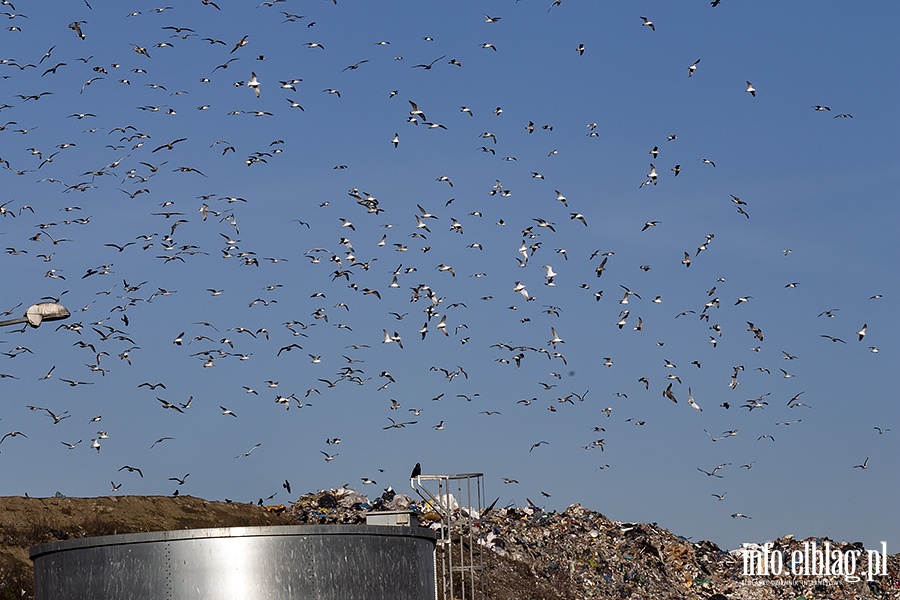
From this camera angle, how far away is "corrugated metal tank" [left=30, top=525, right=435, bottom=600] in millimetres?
16984

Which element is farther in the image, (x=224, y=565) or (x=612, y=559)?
(x=612, y=559)

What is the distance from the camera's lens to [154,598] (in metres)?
16.9

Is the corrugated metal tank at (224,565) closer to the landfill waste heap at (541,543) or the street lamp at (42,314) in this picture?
the street lamp at (42,314)

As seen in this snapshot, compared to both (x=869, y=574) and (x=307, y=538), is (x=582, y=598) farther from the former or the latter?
(x=307, y=538)

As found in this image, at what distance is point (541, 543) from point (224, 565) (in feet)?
76.1

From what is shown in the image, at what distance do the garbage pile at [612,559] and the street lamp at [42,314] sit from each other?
19401 millimetres

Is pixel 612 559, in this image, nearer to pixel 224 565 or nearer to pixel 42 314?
pixel 224 565

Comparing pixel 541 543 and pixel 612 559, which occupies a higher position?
pixel 541 543

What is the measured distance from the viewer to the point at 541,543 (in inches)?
1534

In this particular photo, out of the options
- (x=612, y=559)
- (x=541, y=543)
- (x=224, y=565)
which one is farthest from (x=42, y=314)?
(x=612, y=559)

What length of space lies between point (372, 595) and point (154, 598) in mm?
3254

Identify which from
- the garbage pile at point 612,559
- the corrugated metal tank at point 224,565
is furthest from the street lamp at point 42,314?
the garbage pile at point 612,559


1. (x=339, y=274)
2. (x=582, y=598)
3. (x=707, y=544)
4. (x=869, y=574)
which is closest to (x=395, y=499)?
(x=582, y=598)

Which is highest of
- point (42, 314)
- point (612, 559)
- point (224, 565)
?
point (42, 314)
